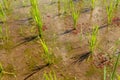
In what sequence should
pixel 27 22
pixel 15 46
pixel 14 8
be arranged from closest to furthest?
1. pixel 15 46
2. pixel 27 22
3. pixel 14 8

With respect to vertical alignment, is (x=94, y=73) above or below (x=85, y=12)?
below

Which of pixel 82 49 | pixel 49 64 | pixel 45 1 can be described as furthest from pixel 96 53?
pixel 45 1

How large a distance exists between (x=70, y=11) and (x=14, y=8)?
801 millimetres

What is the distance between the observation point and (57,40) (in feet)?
8.45

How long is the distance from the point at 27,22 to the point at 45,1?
0.57 m

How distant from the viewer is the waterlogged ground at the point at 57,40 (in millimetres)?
2188

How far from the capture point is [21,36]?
8.77 feet

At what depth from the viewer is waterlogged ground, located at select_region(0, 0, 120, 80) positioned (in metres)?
2.19

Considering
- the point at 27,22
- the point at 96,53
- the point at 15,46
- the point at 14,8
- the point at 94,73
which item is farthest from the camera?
the point at 14,8

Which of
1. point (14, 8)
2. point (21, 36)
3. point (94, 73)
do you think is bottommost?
point (94, 73)

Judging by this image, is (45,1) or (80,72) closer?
(80,72)

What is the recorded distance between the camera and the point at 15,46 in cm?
252

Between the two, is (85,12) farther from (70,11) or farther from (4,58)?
(4,58)

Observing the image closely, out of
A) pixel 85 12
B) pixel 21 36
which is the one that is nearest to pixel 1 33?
pixel 21 36
